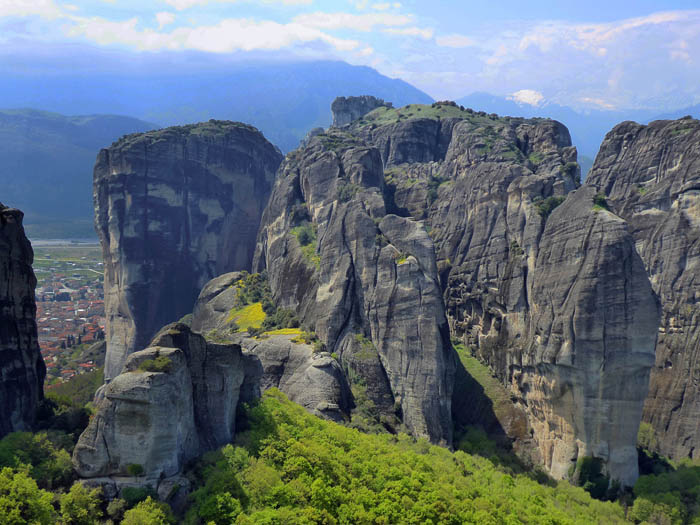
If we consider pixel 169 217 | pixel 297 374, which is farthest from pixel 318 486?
pixel 169 217

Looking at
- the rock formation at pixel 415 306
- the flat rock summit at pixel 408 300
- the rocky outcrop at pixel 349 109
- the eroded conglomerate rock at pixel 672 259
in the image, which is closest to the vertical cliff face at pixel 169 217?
the flat rock summit at pixel 408 300

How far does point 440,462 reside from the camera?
5922 cm

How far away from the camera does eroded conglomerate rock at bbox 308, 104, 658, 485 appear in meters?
62.4

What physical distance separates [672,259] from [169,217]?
91537 mm

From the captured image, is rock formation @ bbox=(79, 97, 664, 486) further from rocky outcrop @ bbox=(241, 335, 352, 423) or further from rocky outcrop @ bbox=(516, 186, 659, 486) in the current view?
rocky outcrop @ bbox=(241, 335, 352, 423)

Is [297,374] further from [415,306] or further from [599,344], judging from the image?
[599,344]

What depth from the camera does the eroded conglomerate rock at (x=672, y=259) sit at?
7088 centimetres

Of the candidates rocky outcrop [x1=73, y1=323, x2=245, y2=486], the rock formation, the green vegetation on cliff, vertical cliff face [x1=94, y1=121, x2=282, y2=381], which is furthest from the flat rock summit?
the green vegetation on cliff

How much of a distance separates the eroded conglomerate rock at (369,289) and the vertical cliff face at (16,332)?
3811 centimetres

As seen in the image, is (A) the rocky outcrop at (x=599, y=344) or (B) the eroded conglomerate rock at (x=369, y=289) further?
(B) the eroded conglomerate rock at (x=369, y=289)

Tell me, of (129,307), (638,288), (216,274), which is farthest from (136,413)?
(216,274)

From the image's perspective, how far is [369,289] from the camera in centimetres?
7925

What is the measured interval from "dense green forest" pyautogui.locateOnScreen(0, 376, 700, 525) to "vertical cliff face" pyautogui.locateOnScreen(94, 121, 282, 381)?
61.0 metres

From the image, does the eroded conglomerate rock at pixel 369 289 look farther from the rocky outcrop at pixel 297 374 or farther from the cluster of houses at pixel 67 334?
the cluster of houses at pixel 67 334
